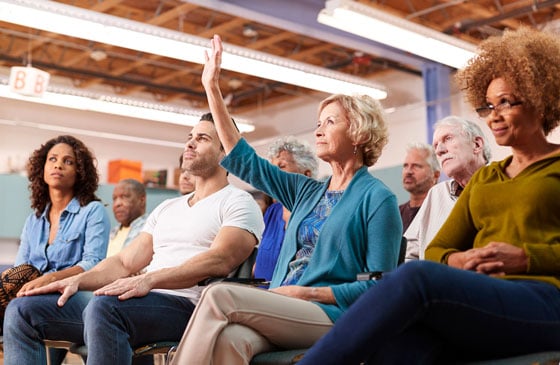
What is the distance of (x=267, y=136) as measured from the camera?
1141 centimetres

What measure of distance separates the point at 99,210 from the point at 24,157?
23.1 ft

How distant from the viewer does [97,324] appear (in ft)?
7.09

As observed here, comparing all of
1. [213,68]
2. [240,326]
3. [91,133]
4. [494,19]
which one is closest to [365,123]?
[213,68]

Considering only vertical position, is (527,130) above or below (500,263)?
above

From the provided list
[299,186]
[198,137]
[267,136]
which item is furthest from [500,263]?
[267,136]

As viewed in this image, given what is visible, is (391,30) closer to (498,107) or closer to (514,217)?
(498,107)

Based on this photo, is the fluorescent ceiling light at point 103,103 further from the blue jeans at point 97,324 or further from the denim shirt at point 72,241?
the blue jeans at point 97,324

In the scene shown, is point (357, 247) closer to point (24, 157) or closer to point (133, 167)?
point (133, 167)

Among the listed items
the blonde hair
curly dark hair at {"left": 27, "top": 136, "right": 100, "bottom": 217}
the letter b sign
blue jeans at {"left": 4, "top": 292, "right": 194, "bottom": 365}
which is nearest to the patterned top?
the blonde hair

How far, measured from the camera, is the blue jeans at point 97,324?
2168mm

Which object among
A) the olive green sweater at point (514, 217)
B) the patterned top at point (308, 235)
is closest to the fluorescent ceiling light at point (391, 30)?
the patterned top at point (308, 235)

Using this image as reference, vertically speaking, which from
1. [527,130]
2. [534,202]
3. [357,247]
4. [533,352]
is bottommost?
[533,352]

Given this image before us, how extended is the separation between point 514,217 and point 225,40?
725 centimetres

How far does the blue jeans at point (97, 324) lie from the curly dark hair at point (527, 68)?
122cm
